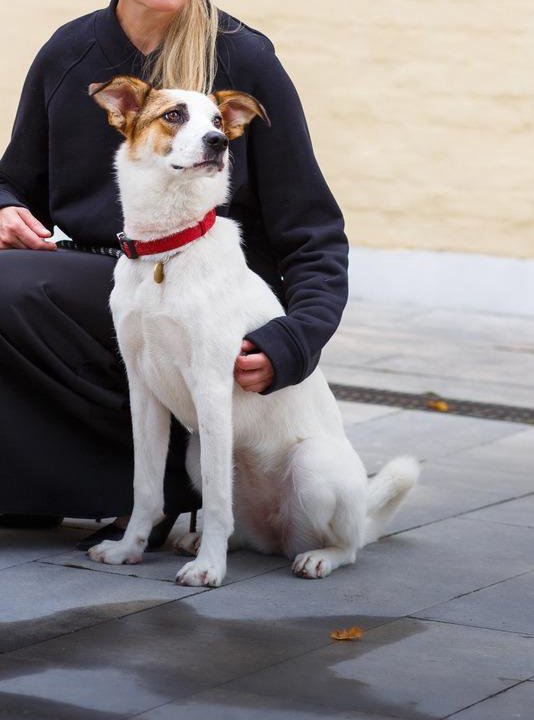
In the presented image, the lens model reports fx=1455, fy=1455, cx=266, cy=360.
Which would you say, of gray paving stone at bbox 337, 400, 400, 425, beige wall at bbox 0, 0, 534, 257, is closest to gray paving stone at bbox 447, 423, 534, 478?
gray paving stone at bbox 337, 400, 400, 425

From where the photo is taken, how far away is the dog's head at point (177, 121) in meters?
3.79

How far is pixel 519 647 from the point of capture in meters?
3.51

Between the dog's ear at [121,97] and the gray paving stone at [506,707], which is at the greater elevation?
the dog's ear at [121,97]

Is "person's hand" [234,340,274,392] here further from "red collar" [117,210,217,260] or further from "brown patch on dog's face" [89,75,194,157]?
"brown patch on dog's face" [89,75,194,157]

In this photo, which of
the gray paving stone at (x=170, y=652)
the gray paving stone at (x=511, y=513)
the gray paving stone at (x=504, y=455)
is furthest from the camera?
the gray paving stone at (x=504, y=455)

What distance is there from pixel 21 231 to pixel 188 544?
108 cm

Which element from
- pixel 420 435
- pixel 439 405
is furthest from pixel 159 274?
pixel 439 405

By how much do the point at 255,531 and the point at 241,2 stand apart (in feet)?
21.9

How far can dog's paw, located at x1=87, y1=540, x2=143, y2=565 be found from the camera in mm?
4168

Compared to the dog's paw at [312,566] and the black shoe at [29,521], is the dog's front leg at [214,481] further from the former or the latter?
the black shoe at [29,521]

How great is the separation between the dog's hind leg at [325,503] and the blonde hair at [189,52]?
1.13 m

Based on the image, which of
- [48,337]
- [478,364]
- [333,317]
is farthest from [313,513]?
[478,364]

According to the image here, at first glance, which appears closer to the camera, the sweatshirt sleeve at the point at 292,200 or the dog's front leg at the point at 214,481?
the dog's front leg at the point at 214,481

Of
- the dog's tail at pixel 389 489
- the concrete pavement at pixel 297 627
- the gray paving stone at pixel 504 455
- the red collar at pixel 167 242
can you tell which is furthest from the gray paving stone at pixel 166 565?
the gray paving stone at pixel 504 455
